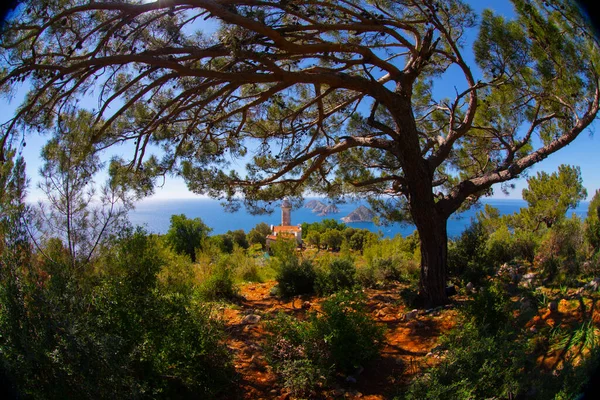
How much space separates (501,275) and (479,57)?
3.24 metres

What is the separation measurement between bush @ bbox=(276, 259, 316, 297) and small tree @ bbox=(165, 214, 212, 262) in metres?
7.95

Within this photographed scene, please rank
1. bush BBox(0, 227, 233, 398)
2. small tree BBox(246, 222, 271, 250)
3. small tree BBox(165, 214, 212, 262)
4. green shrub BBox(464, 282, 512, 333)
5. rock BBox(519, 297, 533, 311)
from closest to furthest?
bush BBox(0, 227, 233, 398), green shrub BBox(464, 282, 512, 333), rock BBox(519, 297, 533, 311), small tree BBox(165, 214, 212, 262), small tree BBox(246, 222, 271, 250)

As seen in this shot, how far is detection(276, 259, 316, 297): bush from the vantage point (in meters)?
6.31

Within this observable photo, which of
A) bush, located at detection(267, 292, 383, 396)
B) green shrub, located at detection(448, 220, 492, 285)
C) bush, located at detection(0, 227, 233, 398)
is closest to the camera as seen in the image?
bush, located at detection(0, 227, 233, 398)

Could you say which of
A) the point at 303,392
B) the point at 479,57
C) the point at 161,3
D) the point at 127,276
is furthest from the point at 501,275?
the point at 161,3

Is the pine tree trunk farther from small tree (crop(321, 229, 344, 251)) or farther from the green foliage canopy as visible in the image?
small tree (crop(321, 229, 344, 251))

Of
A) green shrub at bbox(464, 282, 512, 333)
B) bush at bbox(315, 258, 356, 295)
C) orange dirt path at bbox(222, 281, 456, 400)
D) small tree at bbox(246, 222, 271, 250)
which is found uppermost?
small tree at bbox(246, 222, 271, 250)

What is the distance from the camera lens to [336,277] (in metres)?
6.04

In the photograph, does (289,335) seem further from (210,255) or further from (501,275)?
(210,255)

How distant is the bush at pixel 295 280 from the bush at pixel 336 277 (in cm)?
25

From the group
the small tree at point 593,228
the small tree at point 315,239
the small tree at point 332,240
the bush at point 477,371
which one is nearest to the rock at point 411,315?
the bush at point 477,371

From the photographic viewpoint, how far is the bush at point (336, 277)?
19.4 ft

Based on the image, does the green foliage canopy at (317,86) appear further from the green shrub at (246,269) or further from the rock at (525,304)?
the green shrub at (246,269)

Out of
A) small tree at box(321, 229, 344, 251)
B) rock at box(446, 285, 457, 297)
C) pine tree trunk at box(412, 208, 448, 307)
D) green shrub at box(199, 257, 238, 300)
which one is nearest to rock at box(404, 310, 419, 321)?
pine tree trunk at box(412, 208, 448, 307)
